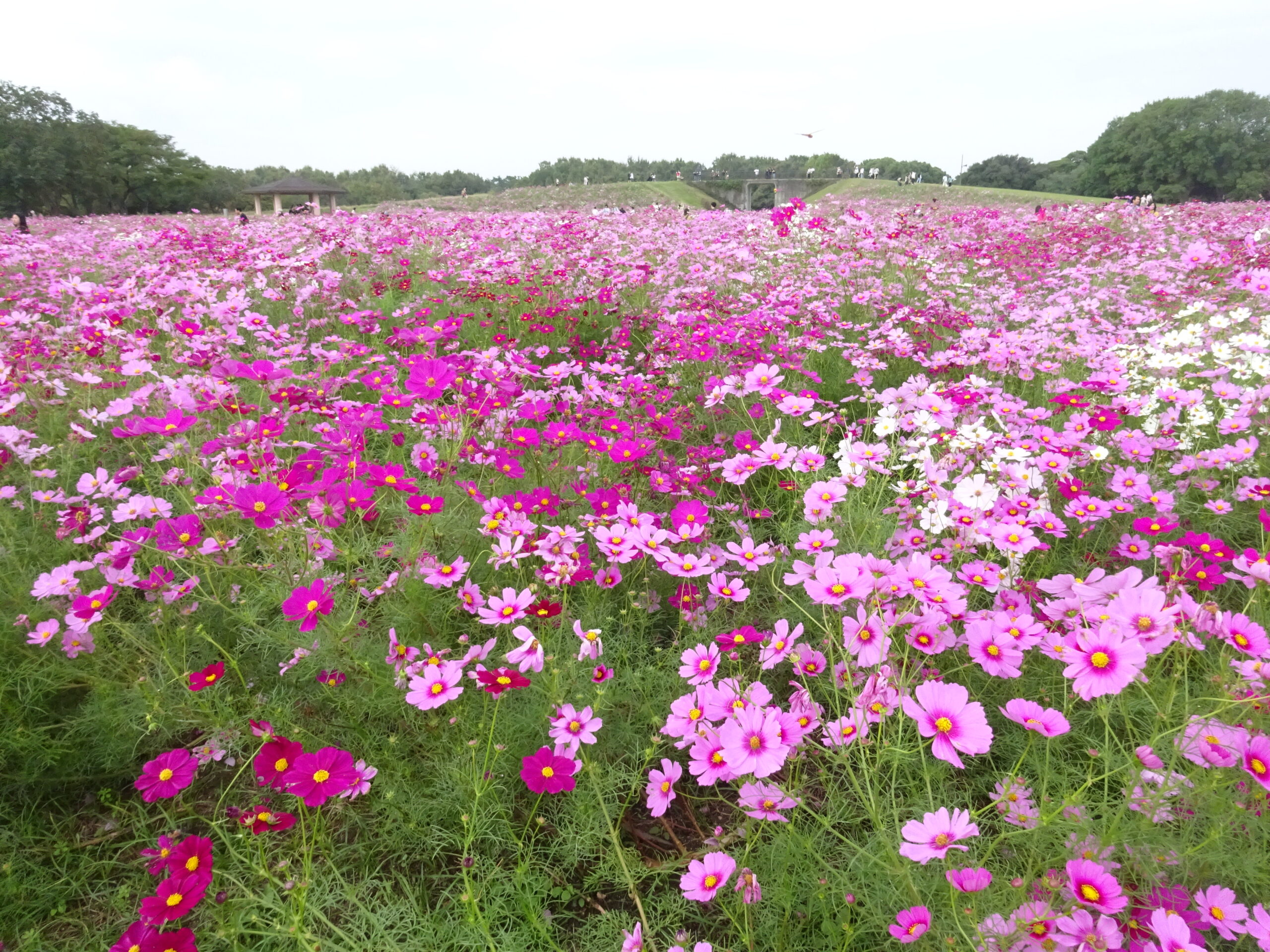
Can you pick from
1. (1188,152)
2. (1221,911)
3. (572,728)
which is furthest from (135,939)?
(1188,152)

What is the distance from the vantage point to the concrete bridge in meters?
34.3

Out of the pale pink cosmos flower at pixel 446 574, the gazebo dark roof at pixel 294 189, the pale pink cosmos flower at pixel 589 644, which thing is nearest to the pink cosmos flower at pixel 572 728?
the pale pink cosmos flower at pixel 589 644

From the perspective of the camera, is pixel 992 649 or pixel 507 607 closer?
pixel 992 649

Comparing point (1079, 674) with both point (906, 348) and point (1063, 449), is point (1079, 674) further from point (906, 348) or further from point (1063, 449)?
point (906, 348)

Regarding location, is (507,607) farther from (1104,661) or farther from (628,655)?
(1104,661)

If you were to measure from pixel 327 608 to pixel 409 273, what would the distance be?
16.5 ft

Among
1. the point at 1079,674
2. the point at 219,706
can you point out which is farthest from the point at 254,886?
the point at 1079,674

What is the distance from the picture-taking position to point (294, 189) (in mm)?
33656

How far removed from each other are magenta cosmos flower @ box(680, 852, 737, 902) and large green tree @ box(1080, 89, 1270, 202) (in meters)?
43.4

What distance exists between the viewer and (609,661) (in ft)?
6.09

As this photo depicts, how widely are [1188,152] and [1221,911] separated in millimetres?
48213

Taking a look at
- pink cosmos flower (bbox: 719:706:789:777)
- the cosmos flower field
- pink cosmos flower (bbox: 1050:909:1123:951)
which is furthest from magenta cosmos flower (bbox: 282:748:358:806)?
pink cosmos flower (bbox: 1050:909:1123:951)

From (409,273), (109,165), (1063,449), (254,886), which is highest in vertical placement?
(109,165)

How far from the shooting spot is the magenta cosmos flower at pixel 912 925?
93 cm
